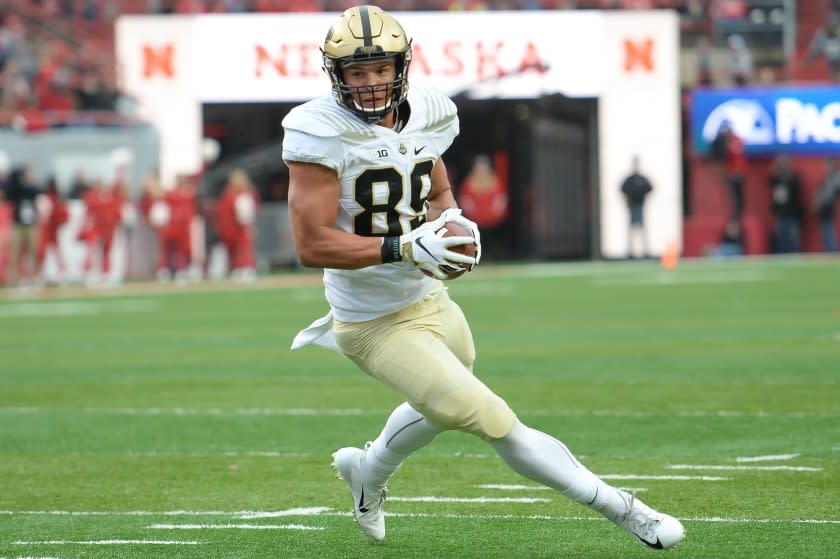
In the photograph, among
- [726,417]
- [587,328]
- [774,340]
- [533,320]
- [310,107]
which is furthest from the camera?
[533,320]

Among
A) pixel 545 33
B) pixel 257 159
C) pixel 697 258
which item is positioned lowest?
pixel 697 258

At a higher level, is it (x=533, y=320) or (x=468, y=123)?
(x=468, y=123)

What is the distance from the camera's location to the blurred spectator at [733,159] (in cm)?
2670

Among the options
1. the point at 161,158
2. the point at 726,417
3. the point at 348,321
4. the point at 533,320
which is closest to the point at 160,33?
the point at 161,158

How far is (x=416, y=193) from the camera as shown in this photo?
4844 mm

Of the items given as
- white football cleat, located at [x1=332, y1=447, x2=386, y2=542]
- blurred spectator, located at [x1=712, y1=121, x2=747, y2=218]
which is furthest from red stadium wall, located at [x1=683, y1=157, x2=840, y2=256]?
white football cleat, located at [x1=332, y1=447, x2=386, y2=542]

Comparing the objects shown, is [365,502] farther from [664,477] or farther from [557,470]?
[664,477]

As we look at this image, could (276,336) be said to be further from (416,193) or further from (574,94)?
(574,94)

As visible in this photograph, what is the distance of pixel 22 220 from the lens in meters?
22.2

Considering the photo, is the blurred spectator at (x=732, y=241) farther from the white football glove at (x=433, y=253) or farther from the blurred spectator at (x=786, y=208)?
the white football glove at (x=433, y=253)

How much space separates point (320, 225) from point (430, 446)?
9.22 feet

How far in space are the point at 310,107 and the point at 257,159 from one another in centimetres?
2251

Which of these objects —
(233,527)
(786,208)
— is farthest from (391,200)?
(786,208)

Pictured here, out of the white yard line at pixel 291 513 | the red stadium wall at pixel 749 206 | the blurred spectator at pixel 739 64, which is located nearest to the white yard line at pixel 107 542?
the white yard line at pixel 291 513
